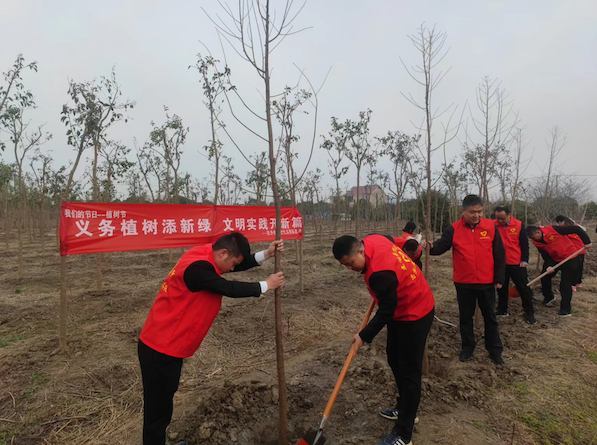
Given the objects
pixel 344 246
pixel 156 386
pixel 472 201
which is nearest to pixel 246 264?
pixel 344 246

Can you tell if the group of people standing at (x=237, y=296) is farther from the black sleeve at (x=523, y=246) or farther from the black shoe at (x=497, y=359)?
the black sleeve at (x=523, y=246)

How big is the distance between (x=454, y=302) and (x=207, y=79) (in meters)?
6.57

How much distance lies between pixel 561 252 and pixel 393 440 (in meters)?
→ 4.45

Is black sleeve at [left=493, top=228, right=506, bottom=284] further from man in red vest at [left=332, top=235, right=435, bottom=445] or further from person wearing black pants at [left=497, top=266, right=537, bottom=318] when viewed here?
person wearing black pants at [left=497, top=266, right=537, bottom=318]

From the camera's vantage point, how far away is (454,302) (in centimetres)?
546

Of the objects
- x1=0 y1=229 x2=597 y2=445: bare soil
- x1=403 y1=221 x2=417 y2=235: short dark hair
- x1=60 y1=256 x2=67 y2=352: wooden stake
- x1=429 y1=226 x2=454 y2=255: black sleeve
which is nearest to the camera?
x1=0 y1=229 x2=597 y2=445: bare soil

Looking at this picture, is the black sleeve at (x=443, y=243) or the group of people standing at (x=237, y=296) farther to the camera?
the black sleeve at (x=443, y=243)

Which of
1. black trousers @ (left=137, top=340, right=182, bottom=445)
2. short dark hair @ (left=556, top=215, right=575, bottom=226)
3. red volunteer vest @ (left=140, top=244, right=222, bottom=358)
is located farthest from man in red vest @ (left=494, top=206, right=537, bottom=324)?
black trousers @ (left=137, top=340, right=182, bottom=445)

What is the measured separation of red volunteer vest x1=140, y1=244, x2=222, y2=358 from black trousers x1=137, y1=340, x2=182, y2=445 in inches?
2.3

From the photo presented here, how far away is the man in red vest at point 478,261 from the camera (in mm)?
3168

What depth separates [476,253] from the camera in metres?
3.18

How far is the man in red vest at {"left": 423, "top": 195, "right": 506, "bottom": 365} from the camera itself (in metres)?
3.17

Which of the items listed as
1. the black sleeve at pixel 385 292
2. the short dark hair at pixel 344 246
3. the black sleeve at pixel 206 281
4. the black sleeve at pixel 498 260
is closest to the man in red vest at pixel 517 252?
the black sleeve at pixel 498 260

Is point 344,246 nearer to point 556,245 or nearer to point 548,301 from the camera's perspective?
point 556,245
